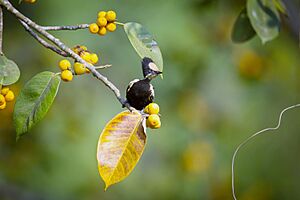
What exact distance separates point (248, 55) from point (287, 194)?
2.75ft

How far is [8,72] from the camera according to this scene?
1124 millimetres

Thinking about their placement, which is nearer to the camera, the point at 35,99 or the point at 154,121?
the point at 154,121

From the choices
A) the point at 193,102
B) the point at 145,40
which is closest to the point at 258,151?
the point at 193,102

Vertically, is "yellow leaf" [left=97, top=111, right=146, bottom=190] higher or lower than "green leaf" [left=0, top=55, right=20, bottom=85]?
lower

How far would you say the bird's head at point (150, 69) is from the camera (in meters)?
1.11

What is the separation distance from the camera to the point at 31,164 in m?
2.87

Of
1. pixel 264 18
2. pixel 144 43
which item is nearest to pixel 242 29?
pixel 264 18

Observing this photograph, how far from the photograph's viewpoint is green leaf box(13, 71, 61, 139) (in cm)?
111

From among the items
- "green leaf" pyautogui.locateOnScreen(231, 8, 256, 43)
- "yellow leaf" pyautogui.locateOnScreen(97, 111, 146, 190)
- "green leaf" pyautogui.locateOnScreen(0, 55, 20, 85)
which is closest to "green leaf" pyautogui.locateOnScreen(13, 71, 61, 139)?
"green leaf" pyautogui.locateOnScreen(0, 55, 20, 85)

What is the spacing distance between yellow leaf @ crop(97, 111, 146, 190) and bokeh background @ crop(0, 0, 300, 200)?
5.84 feet

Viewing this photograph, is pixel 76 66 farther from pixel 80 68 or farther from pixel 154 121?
pixel 154 121

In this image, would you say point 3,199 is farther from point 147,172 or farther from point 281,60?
point 281,60

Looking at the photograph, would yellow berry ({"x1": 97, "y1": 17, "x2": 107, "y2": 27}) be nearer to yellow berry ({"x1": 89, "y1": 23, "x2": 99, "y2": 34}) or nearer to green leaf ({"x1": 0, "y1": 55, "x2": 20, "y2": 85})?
yellow berry ({"x1": 89, "y1": 23, "x2": 99, "y2": 34})

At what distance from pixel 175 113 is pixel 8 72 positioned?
7.77 ft
